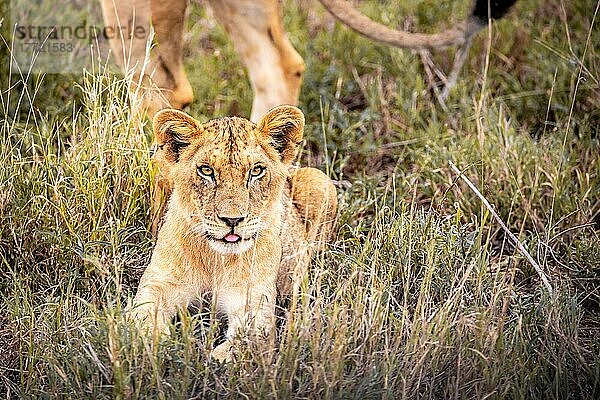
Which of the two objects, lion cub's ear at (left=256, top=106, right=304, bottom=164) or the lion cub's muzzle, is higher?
lion cub's ear at (left=256, top=106, right=304, bottom=164)

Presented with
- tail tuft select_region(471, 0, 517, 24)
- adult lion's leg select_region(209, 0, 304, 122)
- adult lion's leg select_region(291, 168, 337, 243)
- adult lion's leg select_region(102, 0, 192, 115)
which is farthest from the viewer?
adult lion's leg select_region(209, 0, 304, 122)

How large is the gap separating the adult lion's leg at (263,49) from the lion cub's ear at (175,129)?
1.18 meters

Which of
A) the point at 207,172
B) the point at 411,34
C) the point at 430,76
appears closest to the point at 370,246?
the point at 207,172

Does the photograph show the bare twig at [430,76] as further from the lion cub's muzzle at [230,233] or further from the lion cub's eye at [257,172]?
the lion cub's muzzle at [230,233]

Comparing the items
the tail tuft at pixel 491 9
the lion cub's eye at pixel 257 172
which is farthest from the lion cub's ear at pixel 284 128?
the tail tuft at pixel 491 9

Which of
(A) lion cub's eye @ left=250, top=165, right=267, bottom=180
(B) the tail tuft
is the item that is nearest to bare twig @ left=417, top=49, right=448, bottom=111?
(B) the tail tuft

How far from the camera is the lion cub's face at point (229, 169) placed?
242 cm

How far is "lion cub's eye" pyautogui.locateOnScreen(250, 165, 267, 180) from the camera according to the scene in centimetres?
248

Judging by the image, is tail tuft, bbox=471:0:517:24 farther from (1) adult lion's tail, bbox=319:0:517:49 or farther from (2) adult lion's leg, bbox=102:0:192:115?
(2) adult lion's leg, bbox=102:0:192:115

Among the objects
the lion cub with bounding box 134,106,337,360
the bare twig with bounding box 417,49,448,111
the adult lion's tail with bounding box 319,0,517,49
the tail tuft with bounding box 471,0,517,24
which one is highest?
the tail tuft with bounding box 471,0,517,24

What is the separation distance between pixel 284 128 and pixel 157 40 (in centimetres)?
91

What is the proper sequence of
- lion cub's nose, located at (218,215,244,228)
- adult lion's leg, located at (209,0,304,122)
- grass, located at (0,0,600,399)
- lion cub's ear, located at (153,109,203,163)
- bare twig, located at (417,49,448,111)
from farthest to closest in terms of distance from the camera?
bare twig, located at (417,49,448,111), adult lion's leg, located at (209,0,304,122), lion cub's ear, located at (153,109,203,163), lion cub's nose, located at (218,215,244,228), grass, located at (0,0,600,399)

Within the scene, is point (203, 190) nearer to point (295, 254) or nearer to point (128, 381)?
point (295, 254)

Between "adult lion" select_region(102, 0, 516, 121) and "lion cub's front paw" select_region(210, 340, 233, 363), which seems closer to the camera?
"lion cub's front paw" select_region(210, 340, 233, 363)
